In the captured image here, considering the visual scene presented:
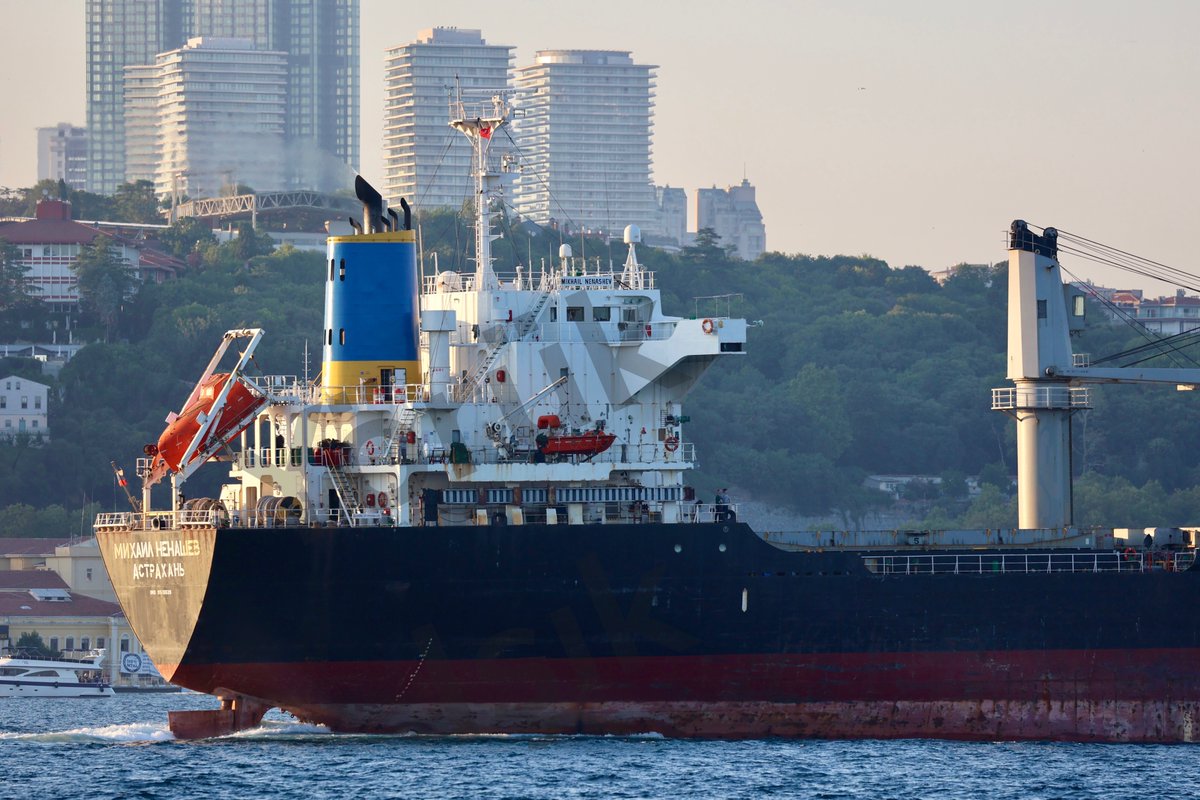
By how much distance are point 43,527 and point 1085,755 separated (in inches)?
2152

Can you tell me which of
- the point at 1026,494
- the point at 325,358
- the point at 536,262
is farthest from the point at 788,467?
the point at 325,358

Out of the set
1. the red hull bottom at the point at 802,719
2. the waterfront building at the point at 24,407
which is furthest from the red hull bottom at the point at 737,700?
the waterfront building at the point at 24,407

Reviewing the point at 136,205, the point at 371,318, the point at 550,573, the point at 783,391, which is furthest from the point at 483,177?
the point at 136,205

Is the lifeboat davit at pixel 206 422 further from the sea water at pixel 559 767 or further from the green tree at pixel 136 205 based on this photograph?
the green tree at pixel 136 205

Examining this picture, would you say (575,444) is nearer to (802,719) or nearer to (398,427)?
(398,427)

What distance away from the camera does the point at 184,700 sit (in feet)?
216

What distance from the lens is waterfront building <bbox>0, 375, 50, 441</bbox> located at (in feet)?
324

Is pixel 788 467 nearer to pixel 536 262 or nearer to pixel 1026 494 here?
pixel 536 262

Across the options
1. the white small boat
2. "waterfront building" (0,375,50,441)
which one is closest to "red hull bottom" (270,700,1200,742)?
the white small boat

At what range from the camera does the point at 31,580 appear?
8112 centimetres

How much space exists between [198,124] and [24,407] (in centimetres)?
7672

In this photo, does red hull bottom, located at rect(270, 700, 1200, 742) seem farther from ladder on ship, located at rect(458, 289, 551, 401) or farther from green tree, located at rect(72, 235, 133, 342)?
green tree, located at rect(72, 235, 133, 342)

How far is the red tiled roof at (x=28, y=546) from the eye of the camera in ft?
276

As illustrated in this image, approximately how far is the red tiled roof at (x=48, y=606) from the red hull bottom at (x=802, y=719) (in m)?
36.5
